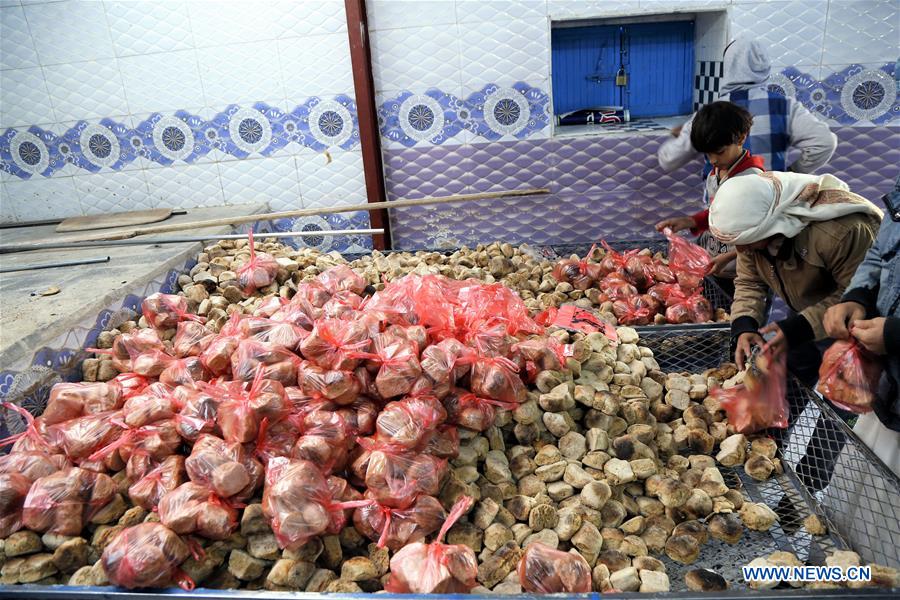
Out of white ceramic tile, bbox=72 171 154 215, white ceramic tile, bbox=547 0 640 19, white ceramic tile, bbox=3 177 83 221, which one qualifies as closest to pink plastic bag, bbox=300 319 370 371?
white ceramic tile, bbox=547 0 640 19

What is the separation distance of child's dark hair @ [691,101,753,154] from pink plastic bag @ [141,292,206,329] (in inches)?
91.3

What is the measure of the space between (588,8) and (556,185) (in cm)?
118

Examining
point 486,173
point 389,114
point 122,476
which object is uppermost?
point 389,114

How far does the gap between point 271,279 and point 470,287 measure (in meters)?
1.04

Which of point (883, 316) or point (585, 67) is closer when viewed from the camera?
point (883, 316)

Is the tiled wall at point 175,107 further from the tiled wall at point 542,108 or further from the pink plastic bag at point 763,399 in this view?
the pink plastic bag at point 763,399

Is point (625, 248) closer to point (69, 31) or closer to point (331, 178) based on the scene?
point (331, 178)

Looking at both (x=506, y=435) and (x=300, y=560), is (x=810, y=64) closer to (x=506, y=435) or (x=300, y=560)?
(x=506, y=435)

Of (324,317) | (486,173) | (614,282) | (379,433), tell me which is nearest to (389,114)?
(486,173)

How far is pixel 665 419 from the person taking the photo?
188cm

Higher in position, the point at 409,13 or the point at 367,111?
the point at 409,13

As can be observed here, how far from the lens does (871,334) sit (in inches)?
55.9

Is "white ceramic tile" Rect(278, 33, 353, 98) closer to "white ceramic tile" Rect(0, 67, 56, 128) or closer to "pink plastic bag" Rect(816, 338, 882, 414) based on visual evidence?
"white ceramic tile" Rect(0, 67, 56, 128)

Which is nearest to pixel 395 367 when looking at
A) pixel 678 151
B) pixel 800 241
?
pixel 800 241
